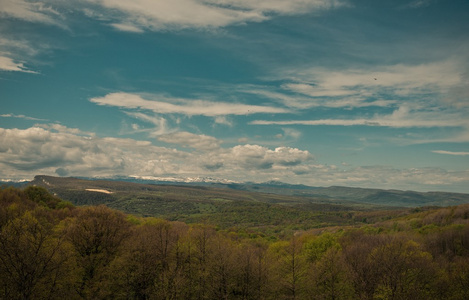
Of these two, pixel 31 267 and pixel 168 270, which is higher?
pixel 31 267

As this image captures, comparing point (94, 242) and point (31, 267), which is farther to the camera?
point (94, 242)

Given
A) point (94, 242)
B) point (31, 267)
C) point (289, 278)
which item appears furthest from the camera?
point (94, 242)

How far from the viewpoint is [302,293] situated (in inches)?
2474

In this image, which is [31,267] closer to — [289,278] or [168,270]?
[168,270]

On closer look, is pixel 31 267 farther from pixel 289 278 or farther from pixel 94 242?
pixel 289 278

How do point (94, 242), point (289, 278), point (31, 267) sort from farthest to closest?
1. point (94, 242)
2. point (289, 278)
3. point (31, 267)

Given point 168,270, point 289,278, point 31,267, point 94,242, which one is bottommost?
point 289,278

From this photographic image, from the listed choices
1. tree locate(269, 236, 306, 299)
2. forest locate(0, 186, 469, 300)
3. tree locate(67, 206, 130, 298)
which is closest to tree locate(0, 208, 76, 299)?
forest locate(0, 186, 469, 300)

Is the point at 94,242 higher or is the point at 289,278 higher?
the point at 94,242

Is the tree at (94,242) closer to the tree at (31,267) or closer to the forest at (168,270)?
the forest at (168,270)

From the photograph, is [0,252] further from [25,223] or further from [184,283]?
[184,283]

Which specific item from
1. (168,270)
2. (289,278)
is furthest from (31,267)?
(289,278)

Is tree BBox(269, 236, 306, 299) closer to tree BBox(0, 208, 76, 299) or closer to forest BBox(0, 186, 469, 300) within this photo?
forest BBox(0, 186, 469, 300)

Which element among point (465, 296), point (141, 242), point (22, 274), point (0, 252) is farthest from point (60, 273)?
point (465, 296)
